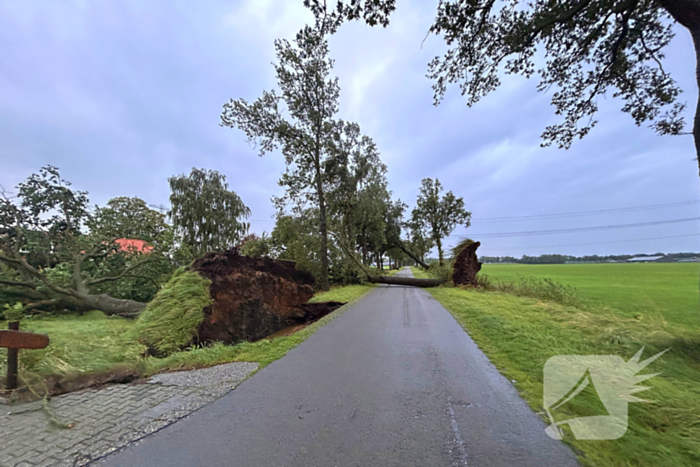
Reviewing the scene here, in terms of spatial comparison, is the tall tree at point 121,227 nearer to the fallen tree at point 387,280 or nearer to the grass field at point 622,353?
the fallen tree at point 387,280

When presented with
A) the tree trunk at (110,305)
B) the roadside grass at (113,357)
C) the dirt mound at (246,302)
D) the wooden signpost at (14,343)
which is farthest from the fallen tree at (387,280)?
the wooden signpost at (14,343)

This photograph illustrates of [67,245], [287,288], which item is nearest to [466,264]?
[287,288]

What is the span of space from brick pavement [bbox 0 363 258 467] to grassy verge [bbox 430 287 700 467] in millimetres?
3609

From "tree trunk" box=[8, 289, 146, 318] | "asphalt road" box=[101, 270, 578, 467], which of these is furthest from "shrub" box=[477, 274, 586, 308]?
"tree trunk" box=[8, 289, 146, 318]

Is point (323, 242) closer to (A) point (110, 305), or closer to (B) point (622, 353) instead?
(A) point (110, 305)

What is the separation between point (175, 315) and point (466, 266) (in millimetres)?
15278

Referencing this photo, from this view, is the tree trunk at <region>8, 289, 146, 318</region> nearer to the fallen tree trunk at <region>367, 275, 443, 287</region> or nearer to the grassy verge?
the grassy verge

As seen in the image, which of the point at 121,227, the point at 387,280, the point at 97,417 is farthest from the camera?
the point at 387,280

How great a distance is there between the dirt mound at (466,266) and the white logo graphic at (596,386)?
1258cm

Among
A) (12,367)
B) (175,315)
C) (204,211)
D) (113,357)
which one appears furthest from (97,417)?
(204,211)

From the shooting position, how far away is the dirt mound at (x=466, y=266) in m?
16.3

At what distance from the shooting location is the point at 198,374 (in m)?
3.79

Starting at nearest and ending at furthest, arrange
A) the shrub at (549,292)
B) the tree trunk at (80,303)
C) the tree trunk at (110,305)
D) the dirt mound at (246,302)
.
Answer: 1. the dirt mound at (246,302)
2. the tree trunk at (80,303)
3. the tree trunk at (110,305)
4. the shrub at (549,292)

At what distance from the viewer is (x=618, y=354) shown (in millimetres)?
4219
